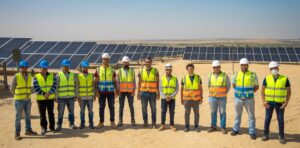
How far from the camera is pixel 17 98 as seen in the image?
7.44m

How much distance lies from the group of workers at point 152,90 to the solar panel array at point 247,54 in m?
23.7

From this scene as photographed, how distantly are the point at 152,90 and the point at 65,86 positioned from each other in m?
2.42

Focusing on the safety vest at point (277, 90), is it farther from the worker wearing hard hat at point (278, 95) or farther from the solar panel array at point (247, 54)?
the solar panel array at point (247, 54)

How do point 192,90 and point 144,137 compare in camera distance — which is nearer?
point 144,137

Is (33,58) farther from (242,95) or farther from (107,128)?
(242,95)

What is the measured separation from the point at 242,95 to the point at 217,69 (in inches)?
37.5

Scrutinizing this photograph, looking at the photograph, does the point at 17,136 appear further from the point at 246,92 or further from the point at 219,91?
the point at 246,92

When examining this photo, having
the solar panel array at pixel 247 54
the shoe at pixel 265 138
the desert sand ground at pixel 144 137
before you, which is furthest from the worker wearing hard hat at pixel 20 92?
the solar panel array at pixel 247 54

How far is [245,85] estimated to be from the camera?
734 cm

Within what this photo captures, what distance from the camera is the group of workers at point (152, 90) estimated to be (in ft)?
23.4

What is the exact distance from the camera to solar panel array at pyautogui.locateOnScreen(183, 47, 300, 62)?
29516mm

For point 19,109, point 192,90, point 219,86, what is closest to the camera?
point 19,109

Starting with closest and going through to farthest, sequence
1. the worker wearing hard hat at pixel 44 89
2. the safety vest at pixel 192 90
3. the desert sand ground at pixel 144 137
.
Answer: the desert sand ground at pixel 144 137
the worker wearing hard hat at pixel 44 89
the safety vest at pixel 192 90

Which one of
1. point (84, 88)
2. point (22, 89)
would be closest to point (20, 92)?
point (22, 89)
